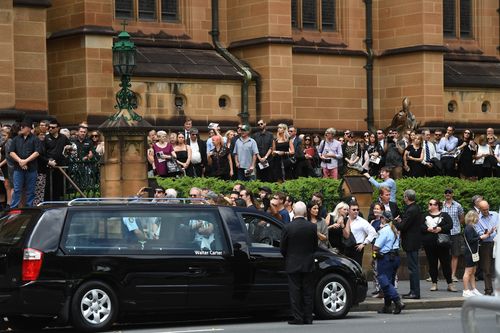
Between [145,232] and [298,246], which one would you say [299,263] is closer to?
[298,246]

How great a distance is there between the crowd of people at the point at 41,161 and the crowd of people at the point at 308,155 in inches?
71.1

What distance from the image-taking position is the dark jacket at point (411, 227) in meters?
21.9

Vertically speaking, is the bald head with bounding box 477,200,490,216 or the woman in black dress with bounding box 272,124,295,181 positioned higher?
the woman in black dress with bounding box 272,124,295,181

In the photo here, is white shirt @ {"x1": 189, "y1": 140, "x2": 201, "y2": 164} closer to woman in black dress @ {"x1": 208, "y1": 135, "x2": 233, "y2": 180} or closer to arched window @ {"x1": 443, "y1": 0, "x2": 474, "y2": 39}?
woman in black dress @ {"x1": 208, "y1": 135, "x2": 233, "y2": 180}

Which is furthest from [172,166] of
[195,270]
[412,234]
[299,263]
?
[299,263]

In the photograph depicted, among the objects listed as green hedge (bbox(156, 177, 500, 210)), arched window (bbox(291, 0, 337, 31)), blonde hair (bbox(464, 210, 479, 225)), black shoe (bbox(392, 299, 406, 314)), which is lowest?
black shoe (bbox(392, 299, 406, 314))

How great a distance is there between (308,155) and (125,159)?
6794 millimetres

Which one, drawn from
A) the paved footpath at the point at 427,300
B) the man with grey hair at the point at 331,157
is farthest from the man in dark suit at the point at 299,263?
the man with grey hair at the point at 331,157

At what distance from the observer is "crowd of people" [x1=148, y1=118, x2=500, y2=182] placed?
2605 centimetres

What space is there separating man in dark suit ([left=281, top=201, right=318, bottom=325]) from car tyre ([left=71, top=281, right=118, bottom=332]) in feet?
7.89

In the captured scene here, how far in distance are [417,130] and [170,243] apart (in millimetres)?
17183

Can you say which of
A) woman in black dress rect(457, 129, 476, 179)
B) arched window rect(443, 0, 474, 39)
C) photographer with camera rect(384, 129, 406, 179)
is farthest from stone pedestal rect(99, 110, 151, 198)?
arched window rect(443, 0, 474, 39)

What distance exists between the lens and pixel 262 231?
18734 millimetres

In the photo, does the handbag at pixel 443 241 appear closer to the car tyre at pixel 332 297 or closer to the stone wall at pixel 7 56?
the car tyre at pixel 332 297
